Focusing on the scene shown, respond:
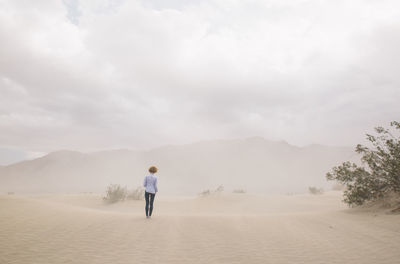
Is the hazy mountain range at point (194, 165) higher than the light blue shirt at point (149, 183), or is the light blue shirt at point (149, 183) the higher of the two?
the hazy mountain range at point (194, 165)

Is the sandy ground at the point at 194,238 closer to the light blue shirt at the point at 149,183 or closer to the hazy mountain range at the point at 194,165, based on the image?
the light blue shirt at the point at 149,183

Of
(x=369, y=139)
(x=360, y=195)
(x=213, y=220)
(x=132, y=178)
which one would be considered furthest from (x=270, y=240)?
(x=132, y=178)

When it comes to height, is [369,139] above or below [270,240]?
above

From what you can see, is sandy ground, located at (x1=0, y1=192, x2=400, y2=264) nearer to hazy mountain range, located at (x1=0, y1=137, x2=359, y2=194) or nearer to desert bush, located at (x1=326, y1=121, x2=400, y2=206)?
desert bush, located at (x1=326, y1=121, x2=400, y2=206)

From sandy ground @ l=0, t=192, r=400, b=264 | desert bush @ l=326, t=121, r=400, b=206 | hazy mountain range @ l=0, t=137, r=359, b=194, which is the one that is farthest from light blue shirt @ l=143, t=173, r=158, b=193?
hazy mountain range @ l=0, t=137, r=359, b=194

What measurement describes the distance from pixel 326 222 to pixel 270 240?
289 cm

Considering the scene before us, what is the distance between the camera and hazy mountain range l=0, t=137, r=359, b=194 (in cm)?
8019

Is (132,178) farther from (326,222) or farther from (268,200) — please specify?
(326,222)

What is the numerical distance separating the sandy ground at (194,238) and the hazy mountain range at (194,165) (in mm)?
66429

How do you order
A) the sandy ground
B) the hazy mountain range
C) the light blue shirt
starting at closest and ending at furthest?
the sandy ground
the light blue shirt
the hazy mountain range

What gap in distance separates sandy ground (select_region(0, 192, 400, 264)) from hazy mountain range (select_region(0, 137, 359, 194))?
66429 mm

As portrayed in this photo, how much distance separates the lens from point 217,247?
19.3ft

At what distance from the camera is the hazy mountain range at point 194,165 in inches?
3157

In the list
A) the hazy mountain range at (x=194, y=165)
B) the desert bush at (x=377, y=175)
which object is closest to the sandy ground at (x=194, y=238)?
the desert bush at (x=377, y=175)
